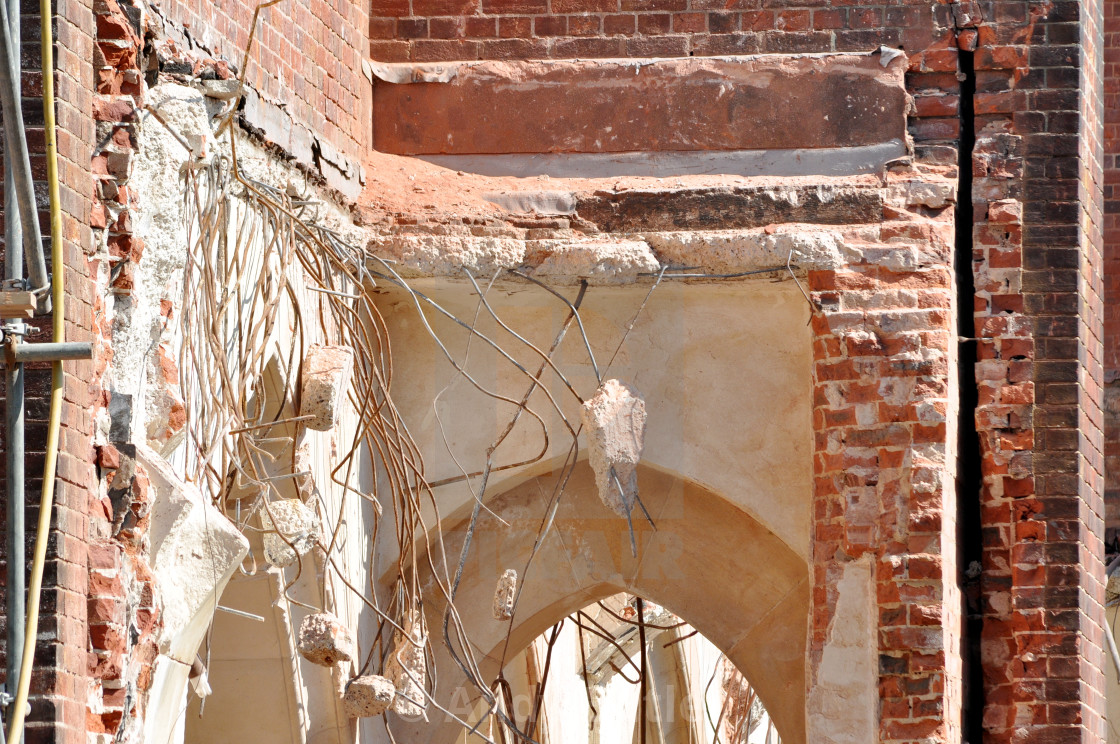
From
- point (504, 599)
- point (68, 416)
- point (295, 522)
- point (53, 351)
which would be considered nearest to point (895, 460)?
point (504, 599)

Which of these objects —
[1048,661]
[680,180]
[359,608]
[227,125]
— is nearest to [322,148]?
[227,125]

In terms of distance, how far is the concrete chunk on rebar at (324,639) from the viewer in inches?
202

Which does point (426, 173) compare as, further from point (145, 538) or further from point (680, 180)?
point (145, 538)

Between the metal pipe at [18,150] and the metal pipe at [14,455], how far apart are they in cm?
2

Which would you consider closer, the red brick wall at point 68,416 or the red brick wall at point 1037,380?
the red brick wall at point 68,416

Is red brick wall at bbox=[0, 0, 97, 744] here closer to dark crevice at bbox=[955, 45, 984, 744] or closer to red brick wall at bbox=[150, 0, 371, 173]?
red brick wall at bbox=[150, 0, 371, 173]

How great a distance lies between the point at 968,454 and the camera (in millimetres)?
6137

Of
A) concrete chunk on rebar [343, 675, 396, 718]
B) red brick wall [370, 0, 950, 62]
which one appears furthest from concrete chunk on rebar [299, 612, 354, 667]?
red brick wall [370, 0, 950, 62]

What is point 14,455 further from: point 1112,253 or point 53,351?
point 1112,253

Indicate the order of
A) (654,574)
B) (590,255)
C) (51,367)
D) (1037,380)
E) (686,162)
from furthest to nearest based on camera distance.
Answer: (654,574)
(686,162)
(590,255)
(1037,380)
(51,367)

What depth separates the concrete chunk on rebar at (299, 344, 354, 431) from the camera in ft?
17.0

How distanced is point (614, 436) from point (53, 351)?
9.40 feet

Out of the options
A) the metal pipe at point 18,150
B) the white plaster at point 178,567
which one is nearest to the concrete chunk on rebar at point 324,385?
the white plaster at point 178,567

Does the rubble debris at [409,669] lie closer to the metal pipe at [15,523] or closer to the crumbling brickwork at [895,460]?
the crumbling brickwork at [895,460]
